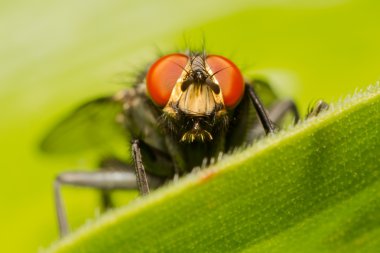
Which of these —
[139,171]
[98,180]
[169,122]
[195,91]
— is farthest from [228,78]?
[98,180]

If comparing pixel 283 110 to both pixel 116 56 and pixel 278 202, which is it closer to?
pixel 116 56

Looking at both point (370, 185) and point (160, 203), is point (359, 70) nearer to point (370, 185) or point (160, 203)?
point (370, 185)

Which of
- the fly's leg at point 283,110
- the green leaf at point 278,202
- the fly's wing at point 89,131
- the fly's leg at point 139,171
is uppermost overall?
the fly's wing at point 89,131

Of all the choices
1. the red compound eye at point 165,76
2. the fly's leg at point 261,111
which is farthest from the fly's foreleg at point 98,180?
the fly's leg at point 261,111

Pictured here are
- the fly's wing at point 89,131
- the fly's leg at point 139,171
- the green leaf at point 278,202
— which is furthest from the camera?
the fly's wing at point 89,131

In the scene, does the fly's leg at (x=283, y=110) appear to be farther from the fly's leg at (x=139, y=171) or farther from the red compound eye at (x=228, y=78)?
the fly's leg at (x=139, y=171)

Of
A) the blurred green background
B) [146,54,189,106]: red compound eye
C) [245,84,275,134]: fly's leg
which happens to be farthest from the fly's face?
the blurred green background

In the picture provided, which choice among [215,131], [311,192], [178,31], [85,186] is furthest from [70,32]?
[311,192]
